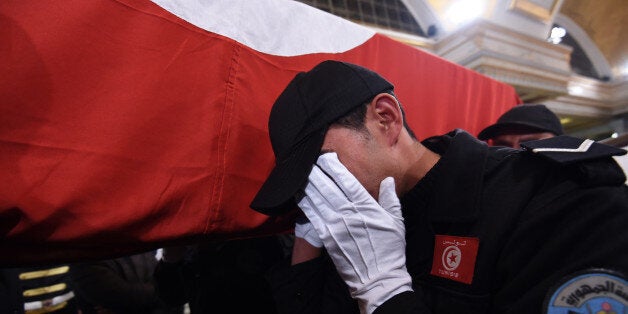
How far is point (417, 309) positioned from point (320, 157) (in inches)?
18.0

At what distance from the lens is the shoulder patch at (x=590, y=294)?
0.54 m

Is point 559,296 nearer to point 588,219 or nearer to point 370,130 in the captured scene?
point 588,219

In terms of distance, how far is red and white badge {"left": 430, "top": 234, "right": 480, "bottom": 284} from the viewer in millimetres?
750

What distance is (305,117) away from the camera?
3.04 feet

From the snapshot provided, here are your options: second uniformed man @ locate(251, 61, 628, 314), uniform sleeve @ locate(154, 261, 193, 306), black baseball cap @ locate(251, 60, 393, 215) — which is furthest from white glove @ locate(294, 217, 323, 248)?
uniform sleeve @ locate(154, 261, 193, 306)

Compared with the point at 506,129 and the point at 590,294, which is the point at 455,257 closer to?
the point at 590,294

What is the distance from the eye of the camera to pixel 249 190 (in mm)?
999

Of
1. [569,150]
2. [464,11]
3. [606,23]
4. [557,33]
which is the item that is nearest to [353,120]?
[569,150]

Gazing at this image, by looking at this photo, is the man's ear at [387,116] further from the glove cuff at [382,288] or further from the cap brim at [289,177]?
the glove cuff at [382,288]

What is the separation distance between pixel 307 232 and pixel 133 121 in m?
0.63

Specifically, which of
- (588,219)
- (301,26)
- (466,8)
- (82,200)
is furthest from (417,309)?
(466,8)

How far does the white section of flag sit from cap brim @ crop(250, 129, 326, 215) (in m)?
0.45

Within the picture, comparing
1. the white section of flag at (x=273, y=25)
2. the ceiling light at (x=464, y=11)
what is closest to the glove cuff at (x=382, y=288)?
the white section of flag at (x=273, y=25)

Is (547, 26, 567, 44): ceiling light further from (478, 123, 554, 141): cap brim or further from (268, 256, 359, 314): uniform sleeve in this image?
(268, 256, 359, 314): uniform sleeve
